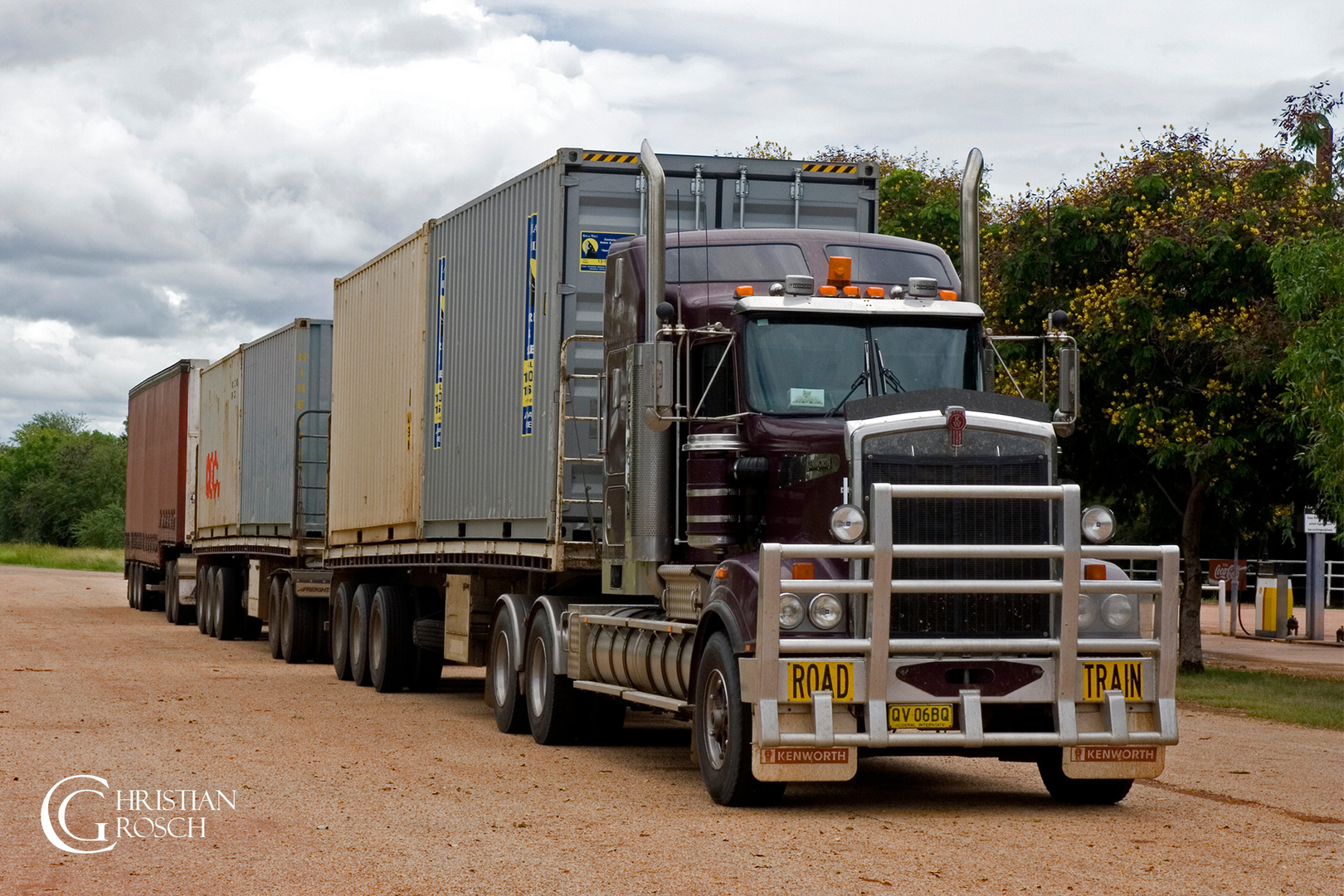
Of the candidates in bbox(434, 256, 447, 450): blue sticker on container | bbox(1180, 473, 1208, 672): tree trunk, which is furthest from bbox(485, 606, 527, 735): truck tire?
bbox(1180, 473, 1208, 672): tree trunk

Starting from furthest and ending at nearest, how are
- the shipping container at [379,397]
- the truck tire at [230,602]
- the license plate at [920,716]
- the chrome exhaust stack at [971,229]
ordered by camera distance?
the truck tire at [230,602], the shipping container at [379,397], the chrome exhaust stack at [971,229], the license plate at [920,716]

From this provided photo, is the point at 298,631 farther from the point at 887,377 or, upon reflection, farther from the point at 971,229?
the point at 887,377

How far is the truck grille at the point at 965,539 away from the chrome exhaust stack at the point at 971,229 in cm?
253

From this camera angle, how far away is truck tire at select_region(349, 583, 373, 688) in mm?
20031

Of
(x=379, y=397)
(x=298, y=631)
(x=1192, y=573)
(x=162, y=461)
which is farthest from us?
(x=162, y=461)

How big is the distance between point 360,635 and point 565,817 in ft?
35.2

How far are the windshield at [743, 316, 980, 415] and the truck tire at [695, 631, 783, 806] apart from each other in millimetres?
1550

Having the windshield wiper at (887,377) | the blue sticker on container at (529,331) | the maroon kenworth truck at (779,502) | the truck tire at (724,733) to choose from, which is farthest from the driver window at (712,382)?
the blue sticker on container at (529,331)

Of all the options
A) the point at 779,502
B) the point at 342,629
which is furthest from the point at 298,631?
the point at 779,502

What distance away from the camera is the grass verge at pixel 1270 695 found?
18562 mm

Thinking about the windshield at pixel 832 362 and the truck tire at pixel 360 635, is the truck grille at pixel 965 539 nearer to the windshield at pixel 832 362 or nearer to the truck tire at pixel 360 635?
the windshield at pixel 832 362

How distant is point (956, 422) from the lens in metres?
10.4

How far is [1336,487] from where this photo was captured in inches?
714

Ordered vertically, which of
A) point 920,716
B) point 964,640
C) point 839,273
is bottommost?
point 920,716
